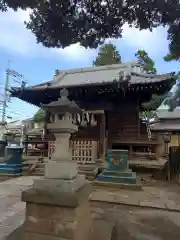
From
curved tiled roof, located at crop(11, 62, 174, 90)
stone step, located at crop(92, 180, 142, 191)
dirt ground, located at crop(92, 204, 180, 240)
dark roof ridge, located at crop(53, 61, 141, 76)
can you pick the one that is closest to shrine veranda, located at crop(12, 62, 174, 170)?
curved tiled roof, located at crop(11, 62, 174, 90)

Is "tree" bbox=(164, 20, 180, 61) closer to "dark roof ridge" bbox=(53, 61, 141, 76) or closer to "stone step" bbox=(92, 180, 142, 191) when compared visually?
"stone step" bbox=(92, 180, 142, 191)

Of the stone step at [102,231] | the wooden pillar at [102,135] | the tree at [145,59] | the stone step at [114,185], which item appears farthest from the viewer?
the tree at [145,59]

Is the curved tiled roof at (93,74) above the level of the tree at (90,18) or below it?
above

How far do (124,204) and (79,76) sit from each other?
993 cm

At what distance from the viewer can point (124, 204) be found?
16.3 feet

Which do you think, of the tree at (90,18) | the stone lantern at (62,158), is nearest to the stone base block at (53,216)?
the stone lantern at (62,158)

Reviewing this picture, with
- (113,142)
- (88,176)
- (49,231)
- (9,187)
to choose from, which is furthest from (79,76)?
(49,231)

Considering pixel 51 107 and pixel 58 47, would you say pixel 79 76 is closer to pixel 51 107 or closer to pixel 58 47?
pixel 58 47

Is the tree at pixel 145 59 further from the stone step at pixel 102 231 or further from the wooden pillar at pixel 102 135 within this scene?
the stone step at pixel 102 231

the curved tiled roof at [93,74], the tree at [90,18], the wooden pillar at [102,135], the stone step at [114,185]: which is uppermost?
the curved tiled roof at [93,74]

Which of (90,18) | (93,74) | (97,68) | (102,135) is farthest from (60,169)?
(97,68)

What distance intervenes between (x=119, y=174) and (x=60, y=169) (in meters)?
4.69

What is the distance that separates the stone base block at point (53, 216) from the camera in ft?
7.88

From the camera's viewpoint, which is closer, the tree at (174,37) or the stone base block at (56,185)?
the stone base block at (56,185)
